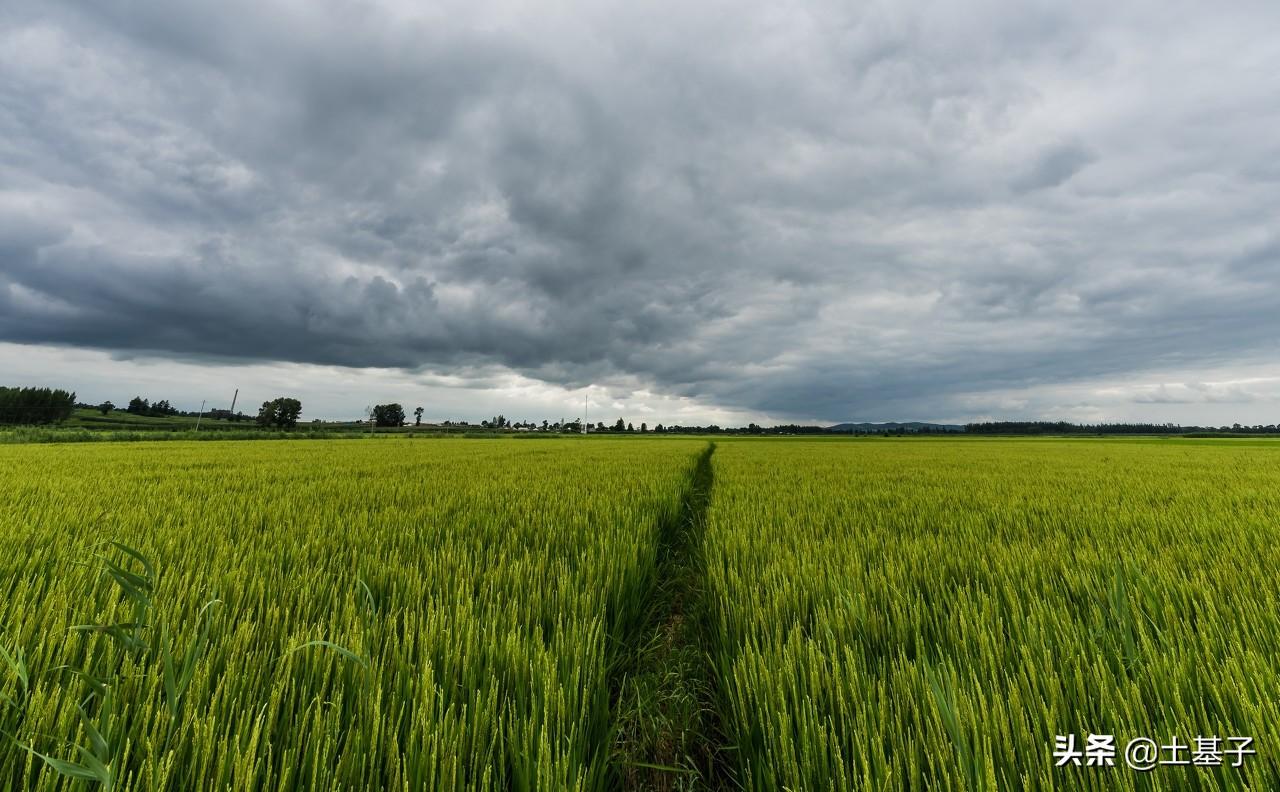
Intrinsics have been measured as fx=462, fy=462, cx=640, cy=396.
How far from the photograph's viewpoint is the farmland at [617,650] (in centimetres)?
110

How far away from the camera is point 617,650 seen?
2.25m

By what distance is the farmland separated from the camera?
1099 millimetres

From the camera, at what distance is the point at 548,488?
6.30m

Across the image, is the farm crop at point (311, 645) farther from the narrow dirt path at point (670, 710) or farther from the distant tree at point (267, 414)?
the distant tree at point (267, 414)

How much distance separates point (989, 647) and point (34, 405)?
10665cm

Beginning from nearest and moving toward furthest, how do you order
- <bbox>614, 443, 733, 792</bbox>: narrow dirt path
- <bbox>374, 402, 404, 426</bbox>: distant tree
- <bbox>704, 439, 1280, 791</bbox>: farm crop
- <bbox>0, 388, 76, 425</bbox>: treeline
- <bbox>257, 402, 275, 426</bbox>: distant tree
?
1. <bbox>704, 439, 1280, 791</bbox>: farm crop
2. <bbox>614, 443, 733, 792</bbox>: narrow dirt path
3. <bbox>0, 388, 76, 425</bbox>: treeline
4. <bbox>257, 402, 275, 426</bbox>: distant tree
5. <bbox>374, 402, 404, 426</bbox>: distant tree

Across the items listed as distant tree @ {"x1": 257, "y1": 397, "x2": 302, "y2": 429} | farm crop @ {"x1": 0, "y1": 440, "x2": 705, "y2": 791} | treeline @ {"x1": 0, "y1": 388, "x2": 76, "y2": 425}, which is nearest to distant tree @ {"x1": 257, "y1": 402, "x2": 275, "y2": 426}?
distant tree @ {"x1": 257, "y1": 397, "x2": 302, "y2": 429}

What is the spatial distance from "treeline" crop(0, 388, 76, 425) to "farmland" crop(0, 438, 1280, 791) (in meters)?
92.5

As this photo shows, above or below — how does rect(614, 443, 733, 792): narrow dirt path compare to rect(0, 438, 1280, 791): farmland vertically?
below

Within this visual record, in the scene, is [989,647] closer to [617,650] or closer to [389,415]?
[617,650]

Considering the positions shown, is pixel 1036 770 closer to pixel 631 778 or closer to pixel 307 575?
pixel 631 778

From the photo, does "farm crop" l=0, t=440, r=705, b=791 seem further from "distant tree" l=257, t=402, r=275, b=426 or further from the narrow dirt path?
"distant tree" l=257, t=402, r=275, b=426

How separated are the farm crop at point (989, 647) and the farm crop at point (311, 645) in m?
0.59

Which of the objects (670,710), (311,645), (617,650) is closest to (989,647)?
(670,710)
